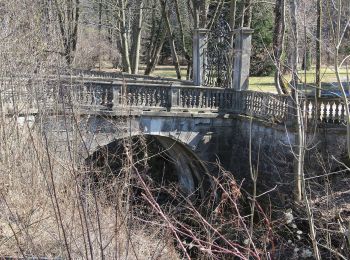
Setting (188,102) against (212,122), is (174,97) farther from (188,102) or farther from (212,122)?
(212,122)

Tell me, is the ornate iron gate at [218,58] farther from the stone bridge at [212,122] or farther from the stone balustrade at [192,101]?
the stone balustrade at [192,101]

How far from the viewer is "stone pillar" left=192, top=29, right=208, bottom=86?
16.2 m

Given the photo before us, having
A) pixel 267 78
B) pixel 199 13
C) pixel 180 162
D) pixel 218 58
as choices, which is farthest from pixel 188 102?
pixel 267 78

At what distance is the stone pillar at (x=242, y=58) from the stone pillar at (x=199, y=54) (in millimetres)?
1361

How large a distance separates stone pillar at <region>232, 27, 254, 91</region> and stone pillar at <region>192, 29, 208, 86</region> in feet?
4.47

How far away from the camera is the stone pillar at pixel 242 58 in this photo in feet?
49.5

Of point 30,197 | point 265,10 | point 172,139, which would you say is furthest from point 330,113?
point 265,10

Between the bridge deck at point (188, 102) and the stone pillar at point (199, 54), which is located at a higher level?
the stone pillar at point (199, 54)

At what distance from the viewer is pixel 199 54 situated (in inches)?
648

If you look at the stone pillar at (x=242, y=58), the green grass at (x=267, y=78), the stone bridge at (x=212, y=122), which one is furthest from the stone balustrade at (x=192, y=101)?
the green grass at (x=267, y=78)

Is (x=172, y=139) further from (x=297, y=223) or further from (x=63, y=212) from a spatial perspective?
(x=63, y=212)

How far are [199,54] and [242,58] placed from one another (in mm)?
1785

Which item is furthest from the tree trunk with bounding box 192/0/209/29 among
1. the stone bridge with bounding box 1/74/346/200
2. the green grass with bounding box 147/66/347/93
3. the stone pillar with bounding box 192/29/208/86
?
the stone bridge with bounding box 1/74/346/200

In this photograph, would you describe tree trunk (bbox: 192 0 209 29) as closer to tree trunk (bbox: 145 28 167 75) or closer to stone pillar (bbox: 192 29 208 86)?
stone pillar (bbox: 192 29 208 86)
